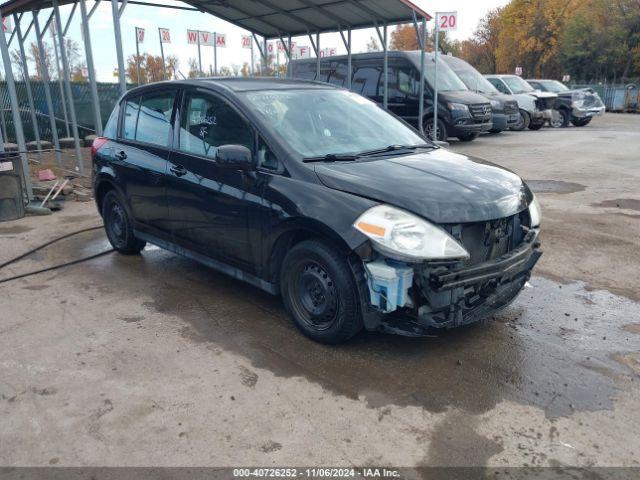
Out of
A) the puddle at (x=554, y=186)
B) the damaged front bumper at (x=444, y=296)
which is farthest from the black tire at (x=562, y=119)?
the damaged front bumper at (x=444, y=296)

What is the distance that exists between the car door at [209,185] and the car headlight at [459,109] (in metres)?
11.0

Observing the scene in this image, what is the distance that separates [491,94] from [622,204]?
10.6 metres

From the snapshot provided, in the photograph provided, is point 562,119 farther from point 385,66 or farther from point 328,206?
point 328,206

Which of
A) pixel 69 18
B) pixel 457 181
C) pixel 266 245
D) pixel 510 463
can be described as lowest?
pixel 510 463

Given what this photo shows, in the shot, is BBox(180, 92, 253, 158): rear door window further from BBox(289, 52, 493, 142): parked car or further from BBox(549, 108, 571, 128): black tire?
BBox(549, 108, 571, 128): black tire

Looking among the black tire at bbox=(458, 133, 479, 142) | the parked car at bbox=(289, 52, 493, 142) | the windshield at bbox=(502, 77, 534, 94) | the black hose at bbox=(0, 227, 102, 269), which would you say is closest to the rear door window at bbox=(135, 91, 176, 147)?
the black hose at bbox=(0, 227, 102, 269)

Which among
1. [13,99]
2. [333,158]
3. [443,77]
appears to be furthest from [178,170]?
[443,77]

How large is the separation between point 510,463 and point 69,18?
38.5 feet

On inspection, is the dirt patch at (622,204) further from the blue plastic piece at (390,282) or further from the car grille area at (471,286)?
the blue plastic piece at (390,282)

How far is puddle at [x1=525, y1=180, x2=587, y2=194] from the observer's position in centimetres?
895

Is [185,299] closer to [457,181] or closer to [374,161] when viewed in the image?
[374,161]

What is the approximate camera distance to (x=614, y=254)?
225 inches

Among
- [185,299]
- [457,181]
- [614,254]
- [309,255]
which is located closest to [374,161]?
[457,181]

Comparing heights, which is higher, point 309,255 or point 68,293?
point 309,255
